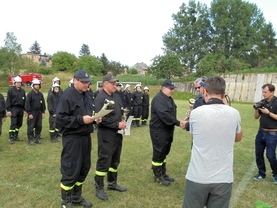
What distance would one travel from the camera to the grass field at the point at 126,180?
15.3ft

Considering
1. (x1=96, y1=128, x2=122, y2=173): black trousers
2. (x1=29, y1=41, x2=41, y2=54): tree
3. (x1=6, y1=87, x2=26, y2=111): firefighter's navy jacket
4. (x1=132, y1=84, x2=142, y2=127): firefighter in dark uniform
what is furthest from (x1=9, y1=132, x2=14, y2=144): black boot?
(x1=29, y1=41, x2=41, y2=54): tree

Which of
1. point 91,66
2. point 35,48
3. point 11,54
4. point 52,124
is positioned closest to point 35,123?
point 52,124

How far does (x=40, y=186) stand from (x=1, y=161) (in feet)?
7.37

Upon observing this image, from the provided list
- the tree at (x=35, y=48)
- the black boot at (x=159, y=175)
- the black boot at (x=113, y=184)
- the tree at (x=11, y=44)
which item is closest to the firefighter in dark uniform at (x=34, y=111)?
the black boot at (x=113, y=184)

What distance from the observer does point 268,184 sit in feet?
18.3

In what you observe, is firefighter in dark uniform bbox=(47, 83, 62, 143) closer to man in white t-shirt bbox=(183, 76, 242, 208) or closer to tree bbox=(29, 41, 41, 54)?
man in white t-shirt bbox=(183, 76, 242, 208)

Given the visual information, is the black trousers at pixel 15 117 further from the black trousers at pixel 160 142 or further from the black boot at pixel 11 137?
the black trousers at pixel 160 142

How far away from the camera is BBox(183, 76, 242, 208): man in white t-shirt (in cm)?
257

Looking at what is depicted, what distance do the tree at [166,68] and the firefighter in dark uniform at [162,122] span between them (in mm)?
40441

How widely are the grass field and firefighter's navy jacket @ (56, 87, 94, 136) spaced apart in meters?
1.42

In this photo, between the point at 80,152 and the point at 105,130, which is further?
the point at 105,130

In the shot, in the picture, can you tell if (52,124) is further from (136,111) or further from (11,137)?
(136,111)

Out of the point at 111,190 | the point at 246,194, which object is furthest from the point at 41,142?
the point at 246,194

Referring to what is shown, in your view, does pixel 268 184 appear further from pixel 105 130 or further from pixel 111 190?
pixel 105 130
